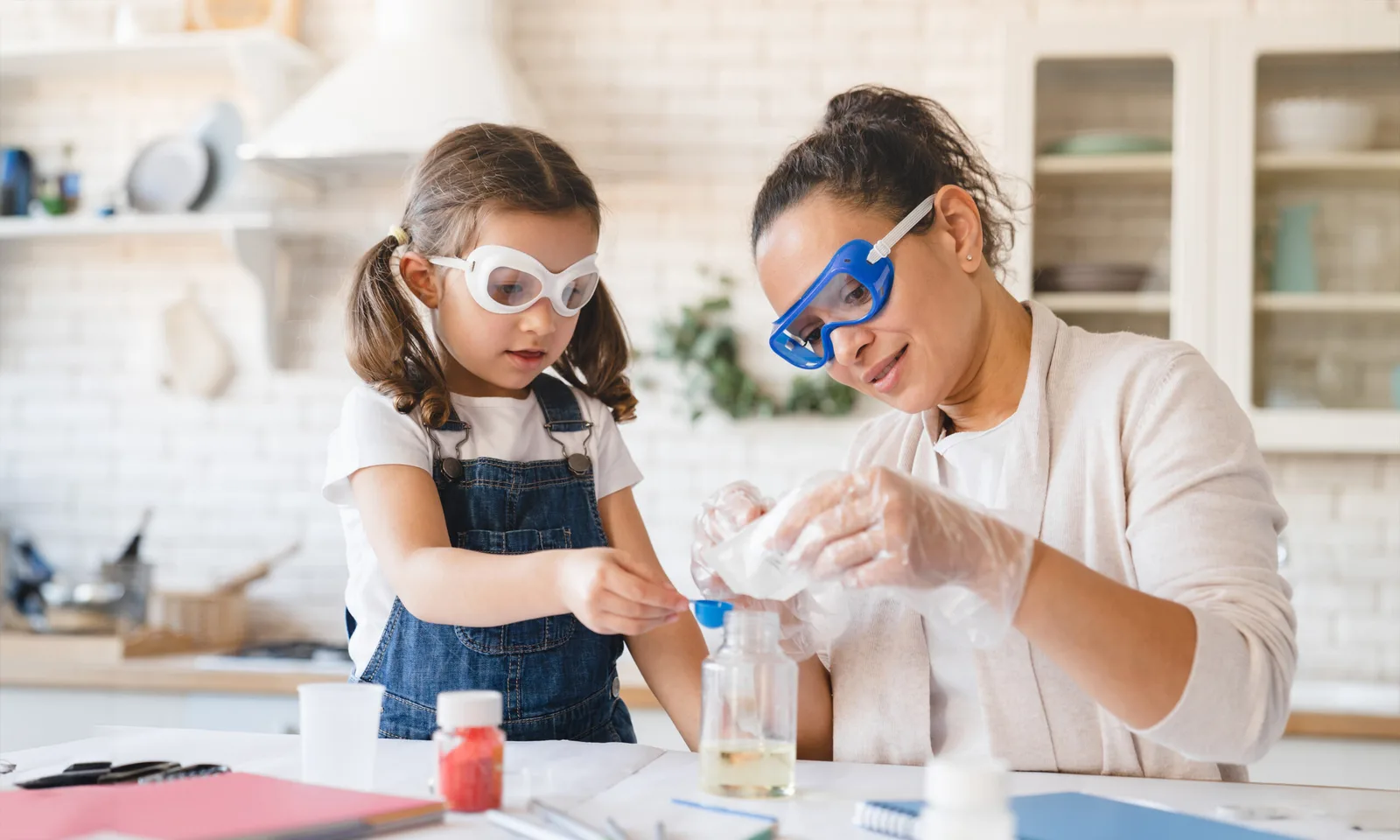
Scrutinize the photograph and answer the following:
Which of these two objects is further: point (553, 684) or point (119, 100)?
point (119, 100)

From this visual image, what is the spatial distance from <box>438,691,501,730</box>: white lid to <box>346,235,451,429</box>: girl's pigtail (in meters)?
0.64

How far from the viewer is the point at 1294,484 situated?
11.5ft

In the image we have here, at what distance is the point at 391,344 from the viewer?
5.77 ft

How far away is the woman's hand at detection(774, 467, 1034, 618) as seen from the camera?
3.87 feet

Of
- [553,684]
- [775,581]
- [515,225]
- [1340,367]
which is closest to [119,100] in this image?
[515,225]

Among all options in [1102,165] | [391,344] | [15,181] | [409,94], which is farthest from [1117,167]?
[15,181]

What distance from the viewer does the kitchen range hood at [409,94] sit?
319 centimetres

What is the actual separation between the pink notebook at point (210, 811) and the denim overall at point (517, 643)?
462mm

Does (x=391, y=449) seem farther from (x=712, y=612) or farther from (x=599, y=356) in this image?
(x=712, y=612)

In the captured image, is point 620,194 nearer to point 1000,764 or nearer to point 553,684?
point 553,684

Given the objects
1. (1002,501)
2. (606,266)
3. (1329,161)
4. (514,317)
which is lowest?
(1002,501)

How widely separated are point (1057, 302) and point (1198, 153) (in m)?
0.52

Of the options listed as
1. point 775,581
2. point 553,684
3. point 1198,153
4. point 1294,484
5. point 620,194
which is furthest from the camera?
point 620,194

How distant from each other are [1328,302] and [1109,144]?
709 mm
